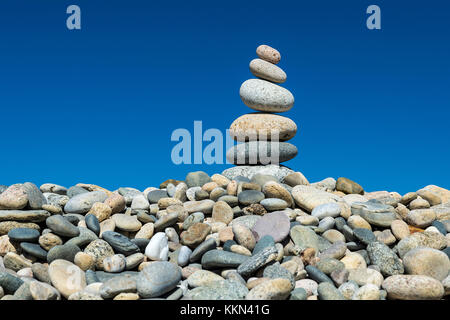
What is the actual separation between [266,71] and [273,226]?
5.22m

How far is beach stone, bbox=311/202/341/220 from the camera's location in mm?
7645

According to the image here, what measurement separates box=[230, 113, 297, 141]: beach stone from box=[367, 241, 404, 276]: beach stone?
460cm

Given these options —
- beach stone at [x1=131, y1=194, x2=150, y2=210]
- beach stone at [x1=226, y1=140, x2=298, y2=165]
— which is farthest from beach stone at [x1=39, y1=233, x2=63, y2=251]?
beach stone at [x1=226, y1=140, x2=298, y2=165]

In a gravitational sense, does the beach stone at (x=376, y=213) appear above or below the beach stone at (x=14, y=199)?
below

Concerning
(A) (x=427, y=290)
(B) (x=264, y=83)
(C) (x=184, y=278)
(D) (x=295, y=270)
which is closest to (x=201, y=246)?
(C) (x=184, y=278)

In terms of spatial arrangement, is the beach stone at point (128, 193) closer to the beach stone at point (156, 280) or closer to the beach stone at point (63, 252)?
the beach stone at point (63, 252)

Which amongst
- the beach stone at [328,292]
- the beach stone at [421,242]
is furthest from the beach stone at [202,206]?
the beach stone at [421,242]

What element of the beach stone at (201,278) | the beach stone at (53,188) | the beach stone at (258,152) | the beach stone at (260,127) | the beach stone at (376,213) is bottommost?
the beach stone at (201,278)

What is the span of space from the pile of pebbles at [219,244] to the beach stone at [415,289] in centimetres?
1

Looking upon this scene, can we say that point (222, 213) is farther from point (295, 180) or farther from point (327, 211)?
point (295, 180)

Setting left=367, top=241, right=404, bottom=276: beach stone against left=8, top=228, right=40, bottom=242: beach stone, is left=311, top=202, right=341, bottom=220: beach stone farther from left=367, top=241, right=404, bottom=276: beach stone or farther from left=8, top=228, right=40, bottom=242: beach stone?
left=8, top=228, right=40, bottom=242: beach stone

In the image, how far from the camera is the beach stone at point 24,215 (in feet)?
23.3

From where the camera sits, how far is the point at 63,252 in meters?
6.57

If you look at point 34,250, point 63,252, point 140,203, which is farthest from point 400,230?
point 34,250
